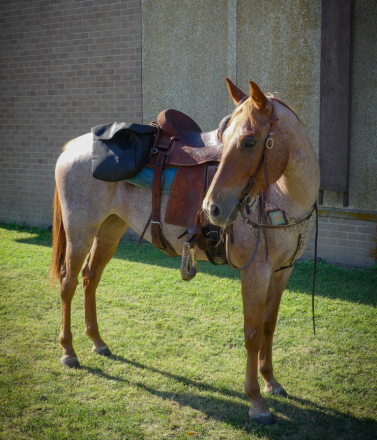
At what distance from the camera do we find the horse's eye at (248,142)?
2.22 metres

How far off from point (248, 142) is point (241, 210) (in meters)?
0.39

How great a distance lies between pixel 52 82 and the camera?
7.98 metres

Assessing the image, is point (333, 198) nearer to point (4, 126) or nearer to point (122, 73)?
point (122, 73)

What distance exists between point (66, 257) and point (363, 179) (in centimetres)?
421

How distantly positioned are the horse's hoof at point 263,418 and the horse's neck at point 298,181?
1383 mm

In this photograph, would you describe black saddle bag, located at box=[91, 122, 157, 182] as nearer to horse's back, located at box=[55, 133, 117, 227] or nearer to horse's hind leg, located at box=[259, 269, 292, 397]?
horse's back, located at box=[55, 133, 117, 227]

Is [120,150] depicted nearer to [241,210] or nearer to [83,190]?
[83,190]

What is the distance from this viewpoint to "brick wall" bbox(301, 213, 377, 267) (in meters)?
5.75

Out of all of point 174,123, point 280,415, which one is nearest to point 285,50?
point 174,123

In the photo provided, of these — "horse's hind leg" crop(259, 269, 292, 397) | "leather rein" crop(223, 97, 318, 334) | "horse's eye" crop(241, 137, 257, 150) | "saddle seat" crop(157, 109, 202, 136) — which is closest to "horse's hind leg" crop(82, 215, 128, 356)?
"saddle seat" crop(157, 109, 202, 136)

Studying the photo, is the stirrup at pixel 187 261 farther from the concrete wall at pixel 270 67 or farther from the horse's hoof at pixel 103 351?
the concrete wall at pixel 270 67

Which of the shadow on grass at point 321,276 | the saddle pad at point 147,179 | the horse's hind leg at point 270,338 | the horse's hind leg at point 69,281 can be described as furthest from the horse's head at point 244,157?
the shadow on grass at point 321,276

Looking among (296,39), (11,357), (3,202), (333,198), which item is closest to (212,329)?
(11,357)

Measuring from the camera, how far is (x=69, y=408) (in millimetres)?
2914
